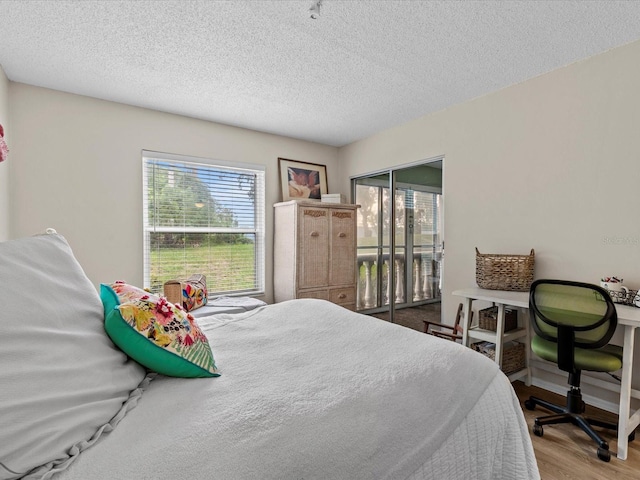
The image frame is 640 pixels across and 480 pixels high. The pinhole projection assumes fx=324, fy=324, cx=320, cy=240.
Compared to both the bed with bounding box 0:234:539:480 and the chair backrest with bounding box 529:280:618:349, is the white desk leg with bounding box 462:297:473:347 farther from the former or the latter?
the bed with bounding box 0:234:539:480

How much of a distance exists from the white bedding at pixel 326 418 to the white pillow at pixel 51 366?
61mm

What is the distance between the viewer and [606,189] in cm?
230

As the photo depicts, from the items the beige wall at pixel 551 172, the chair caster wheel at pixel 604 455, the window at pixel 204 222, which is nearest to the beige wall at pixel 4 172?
the window at pixel 204 222

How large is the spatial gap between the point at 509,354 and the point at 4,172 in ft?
14.1

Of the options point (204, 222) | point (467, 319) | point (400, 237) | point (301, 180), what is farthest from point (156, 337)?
point (301, 180)

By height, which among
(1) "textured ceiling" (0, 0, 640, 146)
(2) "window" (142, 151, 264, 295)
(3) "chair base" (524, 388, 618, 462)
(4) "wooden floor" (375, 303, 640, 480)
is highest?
(1) "textured ceiling" (0, 0, 640, 146)

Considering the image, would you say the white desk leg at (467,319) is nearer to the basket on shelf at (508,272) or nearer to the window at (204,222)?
the basket on shelf at (508,272)

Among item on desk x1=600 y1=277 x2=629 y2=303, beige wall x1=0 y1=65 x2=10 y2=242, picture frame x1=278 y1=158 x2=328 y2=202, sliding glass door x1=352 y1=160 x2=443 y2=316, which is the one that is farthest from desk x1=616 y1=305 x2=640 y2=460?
beige wall x1=0 y1=65 x2=10 y2=242

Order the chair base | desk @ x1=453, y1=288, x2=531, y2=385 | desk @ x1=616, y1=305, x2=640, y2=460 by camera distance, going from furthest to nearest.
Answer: desk @ x1=453, y1=288, x2=531, y2=385, the chair base, desk @ x1=616, y1=305, x2=640, y2=460

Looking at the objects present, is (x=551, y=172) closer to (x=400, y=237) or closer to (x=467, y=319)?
(x=467, y=319)

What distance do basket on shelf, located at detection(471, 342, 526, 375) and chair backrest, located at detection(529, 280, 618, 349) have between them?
568 millimetres

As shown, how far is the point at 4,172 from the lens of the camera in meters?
2.57

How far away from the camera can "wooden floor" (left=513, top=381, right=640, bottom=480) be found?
5.58 ft

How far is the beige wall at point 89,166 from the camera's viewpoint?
9.02 feet
